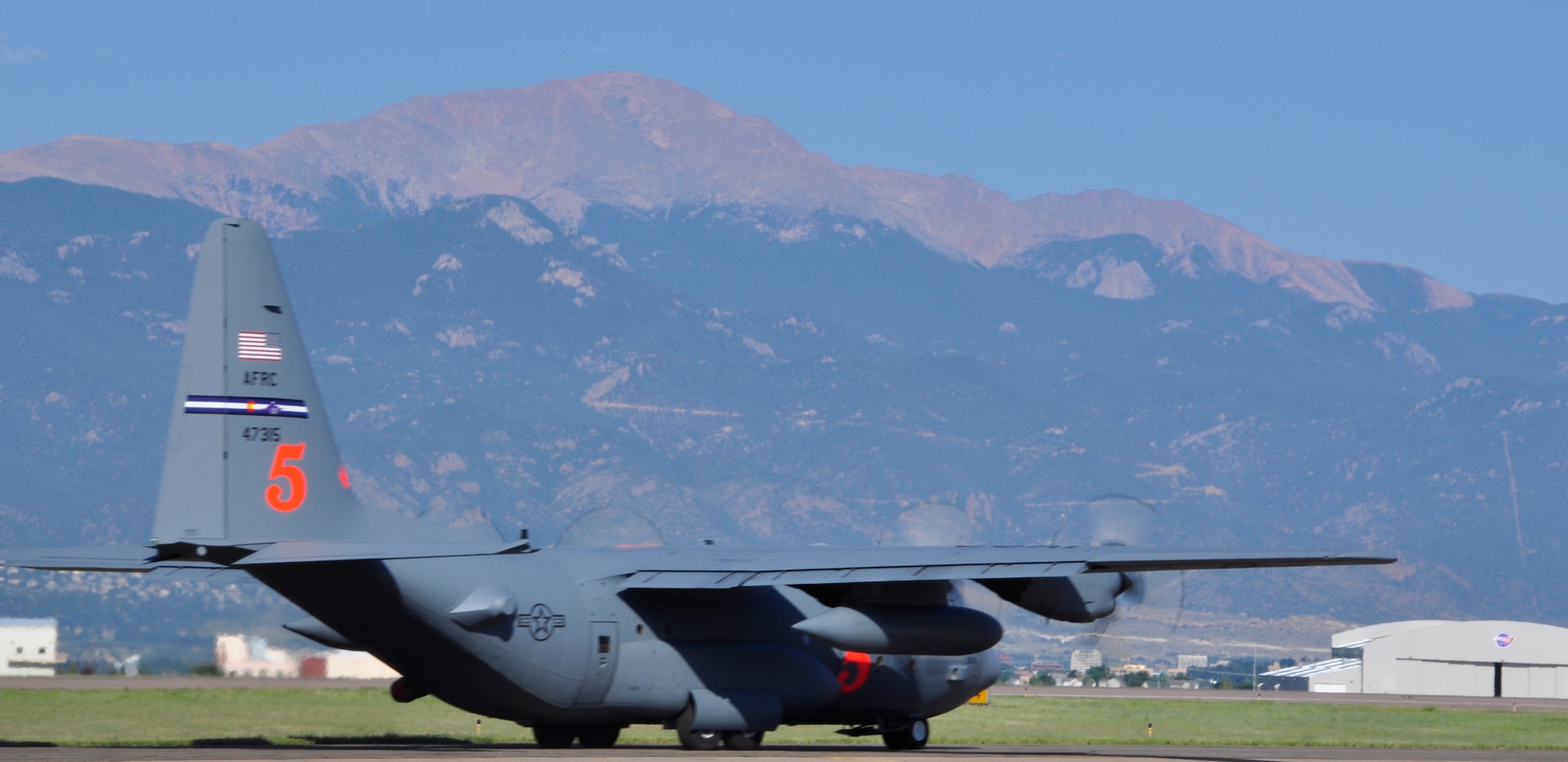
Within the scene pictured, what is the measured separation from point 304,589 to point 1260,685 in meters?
124

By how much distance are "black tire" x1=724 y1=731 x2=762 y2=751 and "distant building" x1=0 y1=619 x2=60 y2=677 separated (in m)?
44.6

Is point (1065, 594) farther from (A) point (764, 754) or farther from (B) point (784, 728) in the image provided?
(B) point (784, 728)

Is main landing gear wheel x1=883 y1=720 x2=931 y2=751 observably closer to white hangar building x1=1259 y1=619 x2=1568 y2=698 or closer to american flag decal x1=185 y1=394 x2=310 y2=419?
american flag decal x1=185 y1=394 x2=310 y2=419

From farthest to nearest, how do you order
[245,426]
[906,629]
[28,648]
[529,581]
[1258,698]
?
[1258,698]
[28,648]
[906,629]
[529,581]
[245,426]

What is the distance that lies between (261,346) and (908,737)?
47.9 feet

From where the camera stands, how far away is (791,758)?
99.0 ft

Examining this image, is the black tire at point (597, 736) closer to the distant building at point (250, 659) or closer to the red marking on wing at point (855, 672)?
the red marking on wing at point (855, 672)

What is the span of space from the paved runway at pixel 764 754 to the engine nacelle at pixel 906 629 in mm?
1887

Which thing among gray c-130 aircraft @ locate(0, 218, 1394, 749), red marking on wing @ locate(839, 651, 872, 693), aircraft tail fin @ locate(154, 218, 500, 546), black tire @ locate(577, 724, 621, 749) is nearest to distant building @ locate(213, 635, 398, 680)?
black tire @ locate(577, 724, 621, 749)

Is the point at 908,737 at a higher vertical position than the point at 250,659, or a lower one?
lower

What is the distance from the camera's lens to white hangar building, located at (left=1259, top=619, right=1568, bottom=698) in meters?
121

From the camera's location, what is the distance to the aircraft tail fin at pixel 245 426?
28.1 m

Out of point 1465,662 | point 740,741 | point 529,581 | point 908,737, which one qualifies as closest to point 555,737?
point 740,741

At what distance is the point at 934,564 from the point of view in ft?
97.3
